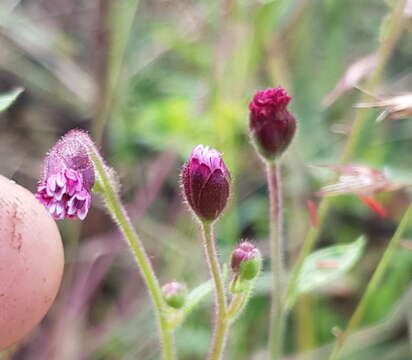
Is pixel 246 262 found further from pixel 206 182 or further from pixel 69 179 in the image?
pixel 69 179

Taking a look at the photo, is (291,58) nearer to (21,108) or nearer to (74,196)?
(21,108)

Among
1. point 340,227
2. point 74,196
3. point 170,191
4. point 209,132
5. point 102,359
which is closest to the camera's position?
point 74,196

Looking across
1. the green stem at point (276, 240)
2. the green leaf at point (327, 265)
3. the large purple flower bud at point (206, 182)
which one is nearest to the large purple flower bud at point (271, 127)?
the green stem at point (276, 240)

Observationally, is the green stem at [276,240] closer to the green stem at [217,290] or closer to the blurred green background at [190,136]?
the green stem at [217,290]

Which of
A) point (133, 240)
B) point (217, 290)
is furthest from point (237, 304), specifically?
point (133, 240)

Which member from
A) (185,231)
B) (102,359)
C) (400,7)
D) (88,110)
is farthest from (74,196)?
(88,110)

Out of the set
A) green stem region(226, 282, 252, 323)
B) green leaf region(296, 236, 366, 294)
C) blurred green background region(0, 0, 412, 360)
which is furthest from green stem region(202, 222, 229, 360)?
blurred green background region(0, 0, 412, 360)

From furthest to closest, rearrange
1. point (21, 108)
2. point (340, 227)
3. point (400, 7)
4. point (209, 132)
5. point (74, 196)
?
point (21, 108) → point (340, 227) → point (209, 132) → point (400, 7) → point (74, 196)
